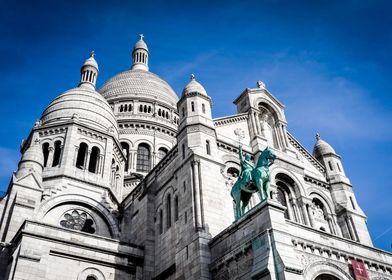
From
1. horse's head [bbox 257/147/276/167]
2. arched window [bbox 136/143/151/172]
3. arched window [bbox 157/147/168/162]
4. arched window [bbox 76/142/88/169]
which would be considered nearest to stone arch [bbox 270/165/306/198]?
horse's head [bbox 257/147/276/167]

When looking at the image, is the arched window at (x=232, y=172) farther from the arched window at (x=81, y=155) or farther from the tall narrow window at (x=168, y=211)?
the arched window at (x=81, y=155)

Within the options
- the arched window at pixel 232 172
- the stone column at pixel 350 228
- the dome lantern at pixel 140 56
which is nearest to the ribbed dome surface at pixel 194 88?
the arched window at pixel 232 172

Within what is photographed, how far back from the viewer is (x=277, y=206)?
17453 millimetres

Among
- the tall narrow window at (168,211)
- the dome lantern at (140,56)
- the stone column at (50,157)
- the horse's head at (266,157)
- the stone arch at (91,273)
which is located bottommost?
the stone arch at (91,273)

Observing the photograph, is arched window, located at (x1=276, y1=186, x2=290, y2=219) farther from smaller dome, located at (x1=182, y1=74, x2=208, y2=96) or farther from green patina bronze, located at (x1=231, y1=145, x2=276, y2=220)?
smaller dome, located at (x1=182, y1=74, x2=208, y2=96)

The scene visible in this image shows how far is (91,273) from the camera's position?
72.2ft

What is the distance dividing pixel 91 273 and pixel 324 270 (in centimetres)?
1186

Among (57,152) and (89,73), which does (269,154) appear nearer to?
(57,152)

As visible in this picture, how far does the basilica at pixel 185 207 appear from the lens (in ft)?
60.3

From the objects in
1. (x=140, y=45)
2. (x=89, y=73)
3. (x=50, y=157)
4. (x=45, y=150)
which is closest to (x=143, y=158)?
(x=89, y=73)

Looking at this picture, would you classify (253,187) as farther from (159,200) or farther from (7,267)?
(7,267)

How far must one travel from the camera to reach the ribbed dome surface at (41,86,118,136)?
32906mm

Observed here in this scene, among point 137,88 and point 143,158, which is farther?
point 137,88

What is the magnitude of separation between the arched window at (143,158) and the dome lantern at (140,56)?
64.9 feet
